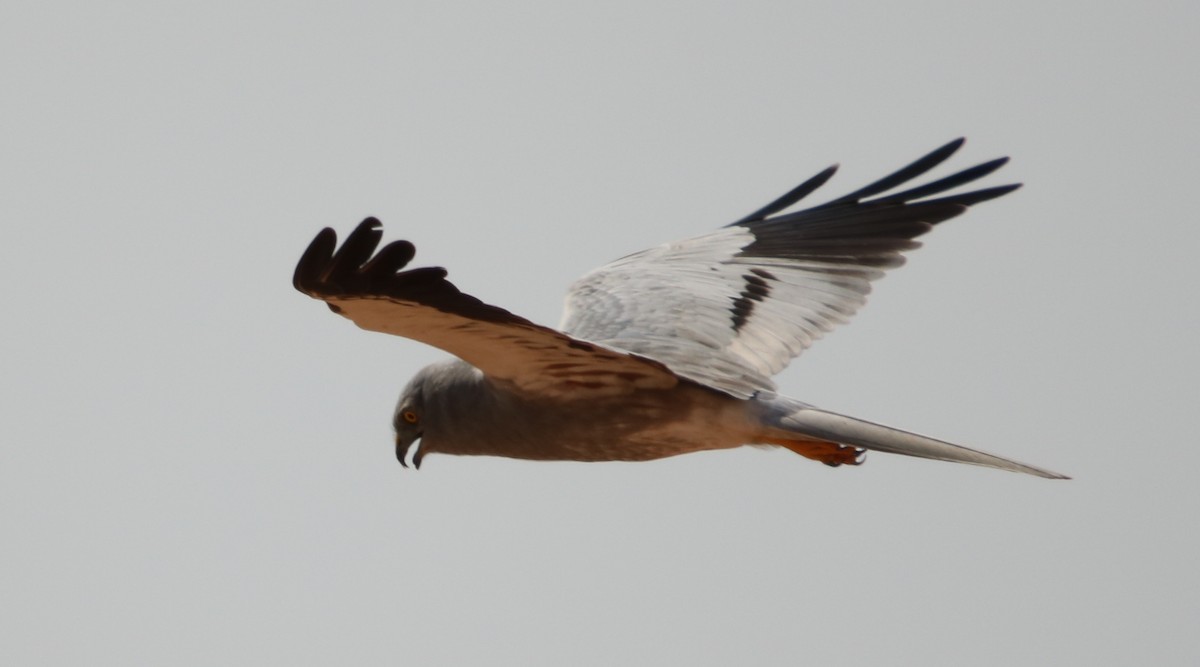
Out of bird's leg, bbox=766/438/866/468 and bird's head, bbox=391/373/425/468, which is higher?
bird's head, bbox=391/373/425/468

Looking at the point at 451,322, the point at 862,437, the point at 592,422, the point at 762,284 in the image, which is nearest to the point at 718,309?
the point at 762,284

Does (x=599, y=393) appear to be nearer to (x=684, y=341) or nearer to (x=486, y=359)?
(x=486, y=359)

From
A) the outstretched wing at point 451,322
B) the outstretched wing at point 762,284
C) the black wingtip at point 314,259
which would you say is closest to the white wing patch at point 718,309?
the outstretched wing at point 762,284

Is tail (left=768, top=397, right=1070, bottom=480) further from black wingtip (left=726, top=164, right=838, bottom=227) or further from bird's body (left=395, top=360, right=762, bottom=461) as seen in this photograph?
black wingtip (left=726, top=164, right=838, bottom=227)

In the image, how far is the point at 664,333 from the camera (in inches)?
275

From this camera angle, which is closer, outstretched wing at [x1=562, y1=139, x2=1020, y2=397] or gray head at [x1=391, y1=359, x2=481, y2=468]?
gray head at [x1=391, y1=359, x2=481, y2=468]

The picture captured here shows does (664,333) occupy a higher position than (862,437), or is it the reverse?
(664,333)

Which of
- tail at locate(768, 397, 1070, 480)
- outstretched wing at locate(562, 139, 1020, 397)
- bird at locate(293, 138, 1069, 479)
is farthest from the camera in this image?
outstretched wing at locate(562, 139, 1020, 397)

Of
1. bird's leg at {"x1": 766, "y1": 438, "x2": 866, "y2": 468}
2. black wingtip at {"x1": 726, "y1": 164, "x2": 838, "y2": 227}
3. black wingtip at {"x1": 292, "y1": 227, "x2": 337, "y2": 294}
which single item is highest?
black wingtip at {"x1": 726, "y1": 164, "x2": 838, "y2": 227}

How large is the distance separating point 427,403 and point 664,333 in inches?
42.1

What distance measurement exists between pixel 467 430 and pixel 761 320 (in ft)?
4.92

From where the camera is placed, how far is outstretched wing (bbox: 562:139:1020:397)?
22.7ft

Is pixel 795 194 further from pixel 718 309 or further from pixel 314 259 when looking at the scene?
pixel 314 259

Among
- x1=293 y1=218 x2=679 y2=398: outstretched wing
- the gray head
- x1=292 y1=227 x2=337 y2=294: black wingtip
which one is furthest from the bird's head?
x1=292 y1=227 x2=337 y2=294: black wingtip
